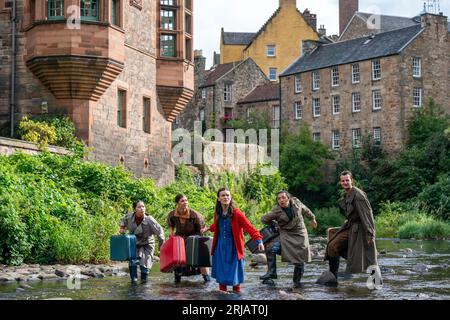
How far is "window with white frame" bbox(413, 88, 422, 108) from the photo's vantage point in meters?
53.9

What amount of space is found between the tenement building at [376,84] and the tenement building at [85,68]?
85.6 ft

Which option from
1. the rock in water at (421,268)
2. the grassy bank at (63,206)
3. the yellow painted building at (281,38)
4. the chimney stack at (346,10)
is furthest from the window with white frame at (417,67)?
the rock in water at (421,268)

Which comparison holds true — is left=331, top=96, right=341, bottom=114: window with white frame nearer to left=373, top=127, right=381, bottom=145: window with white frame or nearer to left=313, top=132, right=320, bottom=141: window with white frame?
left=313, top=132, right=320, bottom=141: window with white frame

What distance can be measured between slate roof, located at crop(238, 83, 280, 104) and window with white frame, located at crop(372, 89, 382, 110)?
30.6 ft

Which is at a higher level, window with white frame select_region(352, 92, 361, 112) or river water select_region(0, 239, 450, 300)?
window with white frame select_region(352, 92, 361, 112)

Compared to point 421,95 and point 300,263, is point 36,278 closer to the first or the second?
point 300,263

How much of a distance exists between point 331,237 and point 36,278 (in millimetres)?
5042

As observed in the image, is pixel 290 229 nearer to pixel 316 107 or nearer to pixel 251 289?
pixel 251 289

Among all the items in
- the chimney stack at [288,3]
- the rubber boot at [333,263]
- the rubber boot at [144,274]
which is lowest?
the rubber boot at [144,274]

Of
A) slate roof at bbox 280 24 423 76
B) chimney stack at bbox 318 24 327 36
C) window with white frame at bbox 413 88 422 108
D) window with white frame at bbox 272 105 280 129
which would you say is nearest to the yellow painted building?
chimney stack at bbox 318 24 327 36

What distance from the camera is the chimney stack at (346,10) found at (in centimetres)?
7069

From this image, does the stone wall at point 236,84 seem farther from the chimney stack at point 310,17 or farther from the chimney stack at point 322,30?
the chimney stack at point 322,30

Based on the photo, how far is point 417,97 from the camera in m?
54.1

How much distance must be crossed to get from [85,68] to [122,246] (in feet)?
37.1
